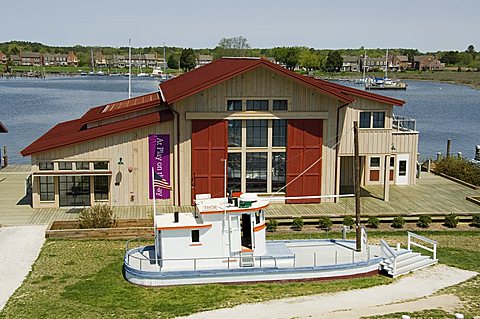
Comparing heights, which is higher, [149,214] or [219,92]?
[219,92]

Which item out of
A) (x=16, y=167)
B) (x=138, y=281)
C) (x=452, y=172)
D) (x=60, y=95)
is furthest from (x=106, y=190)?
(x=60, y=95)

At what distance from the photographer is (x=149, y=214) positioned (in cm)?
2784

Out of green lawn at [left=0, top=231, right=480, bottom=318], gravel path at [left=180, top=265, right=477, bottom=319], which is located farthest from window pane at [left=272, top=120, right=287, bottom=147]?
gravel path at [left=180, top=265, right=477, bottom=319]

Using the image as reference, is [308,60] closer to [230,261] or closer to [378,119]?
[378,119]

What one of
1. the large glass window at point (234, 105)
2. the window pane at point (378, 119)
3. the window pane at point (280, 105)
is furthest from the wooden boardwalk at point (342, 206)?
the large glass window at point (234, 105)

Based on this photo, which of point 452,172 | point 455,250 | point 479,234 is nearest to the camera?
point 455,250

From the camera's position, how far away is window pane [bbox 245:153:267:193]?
97.5ft

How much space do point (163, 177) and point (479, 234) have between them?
14.9m

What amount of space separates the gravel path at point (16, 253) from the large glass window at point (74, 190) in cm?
315

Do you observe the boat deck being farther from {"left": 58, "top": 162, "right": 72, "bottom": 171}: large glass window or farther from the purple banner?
{"left": 58, "top": 162, "right": 72, "bottom": 171}: large glass window

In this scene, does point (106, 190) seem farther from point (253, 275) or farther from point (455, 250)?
point (455, 250)

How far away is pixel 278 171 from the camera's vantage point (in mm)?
30000

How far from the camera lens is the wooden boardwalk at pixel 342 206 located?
2781 cm

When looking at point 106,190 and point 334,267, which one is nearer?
point 334,267
